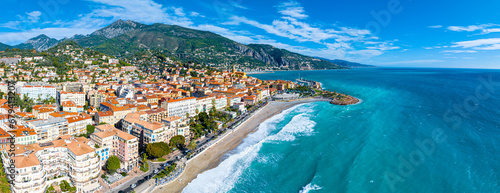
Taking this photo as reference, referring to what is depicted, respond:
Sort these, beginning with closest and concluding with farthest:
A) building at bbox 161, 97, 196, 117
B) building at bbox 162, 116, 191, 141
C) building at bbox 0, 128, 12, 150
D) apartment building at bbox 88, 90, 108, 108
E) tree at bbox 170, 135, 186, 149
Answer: building at bbox 0, 128, 12, 150 → tree at bbox 170, 135, 186, 149 → building at bbox 162, 116, 191, 141 → building at bbox 161, 97, 196, 117 → apartment building at bbox 88, 90, 108, 108

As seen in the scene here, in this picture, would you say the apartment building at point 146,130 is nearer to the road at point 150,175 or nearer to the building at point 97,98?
the road at point 150,175

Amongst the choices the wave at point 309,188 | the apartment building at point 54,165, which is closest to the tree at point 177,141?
the apartment building at point 54,165

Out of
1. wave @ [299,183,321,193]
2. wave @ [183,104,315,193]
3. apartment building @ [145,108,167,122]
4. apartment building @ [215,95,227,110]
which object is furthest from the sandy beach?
apartment building @ [145,108,167,122]

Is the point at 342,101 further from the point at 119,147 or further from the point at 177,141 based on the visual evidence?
the point at 119,147

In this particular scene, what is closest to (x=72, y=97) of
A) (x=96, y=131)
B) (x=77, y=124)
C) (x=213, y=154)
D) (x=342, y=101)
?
(x=77, y=124)

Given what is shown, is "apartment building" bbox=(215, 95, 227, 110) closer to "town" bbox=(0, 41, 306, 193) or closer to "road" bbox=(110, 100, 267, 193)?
"town" bbox=(0, 41, 306, 193)

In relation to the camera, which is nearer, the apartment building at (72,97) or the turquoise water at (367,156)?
the turquoise water at (367,156)
